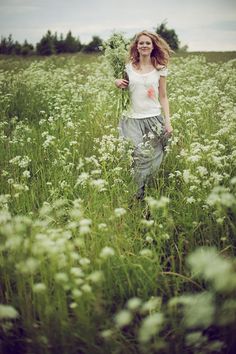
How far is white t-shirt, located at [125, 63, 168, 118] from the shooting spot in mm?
4426

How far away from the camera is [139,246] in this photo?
9.49ft

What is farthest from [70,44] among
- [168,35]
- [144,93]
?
[144,93]

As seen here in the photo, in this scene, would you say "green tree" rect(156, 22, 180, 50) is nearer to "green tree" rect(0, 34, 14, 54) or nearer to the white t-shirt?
"green tree" rect(0, 34, 14, 54)

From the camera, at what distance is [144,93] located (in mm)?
4441

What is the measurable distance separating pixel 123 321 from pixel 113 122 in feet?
14.8

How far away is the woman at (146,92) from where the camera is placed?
4.36 metres

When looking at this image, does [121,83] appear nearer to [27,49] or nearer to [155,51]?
[155,51]

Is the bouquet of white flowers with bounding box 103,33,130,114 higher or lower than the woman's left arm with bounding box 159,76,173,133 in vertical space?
higher

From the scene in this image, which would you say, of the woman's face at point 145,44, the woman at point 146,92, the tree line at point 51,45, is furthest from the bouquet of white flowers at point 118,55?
the tree line at point 51,45

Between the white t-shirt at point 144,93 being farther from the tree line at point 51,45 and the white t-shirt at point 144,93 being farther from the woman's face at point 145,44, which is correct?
the tree line at point 51,45

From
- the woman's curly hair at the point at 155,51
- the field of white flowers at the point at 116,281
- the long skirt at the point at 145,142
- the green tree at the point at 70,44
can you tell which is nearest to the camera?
the field of white flowers at the point at 116,281

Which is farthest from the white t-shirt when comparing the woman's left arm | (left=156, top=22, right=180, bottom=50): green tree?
(left=156, top=22, right=180, bottom=50): green tree

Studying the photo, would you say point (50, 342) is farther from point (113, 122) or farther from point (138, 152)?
point (113, 122)

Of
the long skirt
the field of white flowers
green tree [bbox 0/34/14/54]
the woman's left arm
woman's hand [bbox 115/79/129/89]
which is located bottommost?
the field of white flowers
